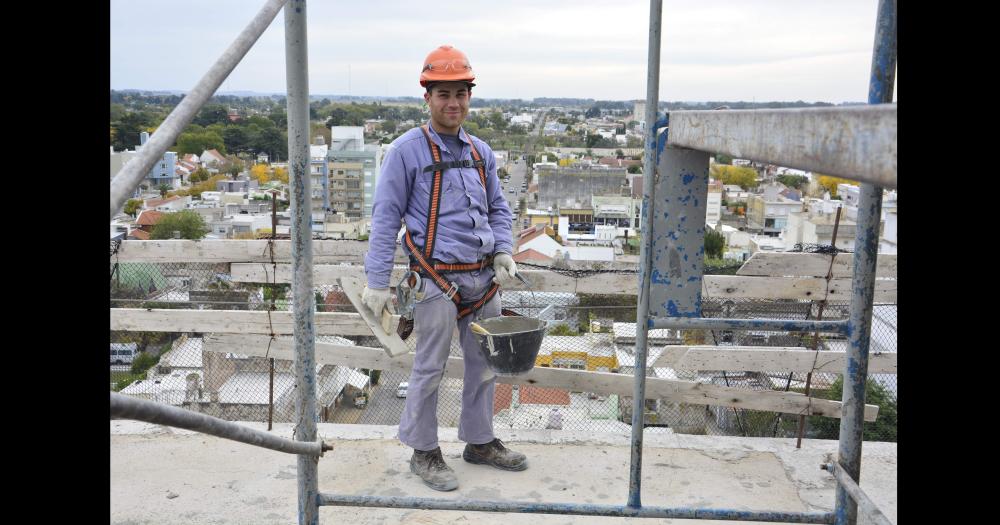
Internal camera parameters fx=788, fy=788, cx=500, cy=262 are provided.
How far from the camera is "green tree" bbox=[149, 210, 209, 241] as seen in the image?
23031 millimetres

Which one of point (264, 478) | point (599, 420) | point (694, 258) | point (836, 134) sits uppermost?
point (836, 134)

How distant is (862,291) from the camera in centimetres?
231

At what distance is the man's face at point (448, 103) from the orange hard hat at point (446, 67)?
44 millimetres

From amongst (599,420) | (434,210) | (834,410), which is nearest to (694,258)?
(434,210)

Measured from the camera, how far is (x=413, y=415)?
339 centimetres

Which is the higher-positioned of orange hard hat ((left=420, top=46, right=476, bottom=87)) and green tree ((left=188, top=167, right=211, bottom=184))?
green tree ((left=188, top=167, right=211, bottom=184))

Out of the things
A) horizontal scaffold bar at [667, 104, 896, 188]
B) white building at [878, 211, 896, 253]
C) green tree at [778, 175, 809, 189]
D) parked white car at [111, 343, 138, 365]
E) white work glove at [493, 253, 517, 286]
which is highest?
green tree at [778, 175, 809, 189]

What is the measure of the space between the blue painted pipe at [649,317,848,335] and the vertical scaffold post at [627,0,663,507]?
71 mm

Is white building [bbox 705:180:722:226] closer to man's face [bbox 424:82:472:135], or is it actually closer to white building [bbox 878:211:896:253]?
white building [bbox 878:211:896:253]

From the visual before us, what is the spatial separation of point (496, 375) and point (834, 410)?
183cm

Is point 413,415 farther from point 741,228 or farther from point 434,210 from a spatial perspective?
point 741,228

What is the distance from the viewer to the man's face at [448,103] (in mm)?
3217

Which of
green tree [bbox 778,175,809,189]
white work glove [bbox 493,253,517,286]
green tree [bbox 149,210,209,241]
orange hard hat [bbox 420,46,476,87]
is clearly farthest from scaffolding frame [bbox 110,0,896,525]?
green tree [bbox 778,175,809,189]

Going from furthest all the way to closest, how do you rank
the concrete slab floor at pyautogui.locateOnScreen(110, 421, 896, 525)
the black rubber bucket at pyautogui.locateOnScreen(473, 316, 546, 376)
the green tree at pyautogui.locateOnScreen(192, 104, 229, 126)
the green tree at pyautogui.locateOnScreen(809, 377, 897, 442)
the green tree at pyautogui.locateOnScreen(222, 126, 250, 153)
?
the green tree at pyautogui.locateOnScreen(222, 126, 250, 153) < the green tree at pyautogui.locateOnScreen(192, 104, 229, 126) < the green tree at pyautogui.locateOnScreen(809, 377, 897, 442) < the concrete slab floor at pyautogui.locateOnScreen(110, 421, 896, 525) < the black rubber bucket at pyautogui.locateOnScreen(473, 316, 546, 376)
